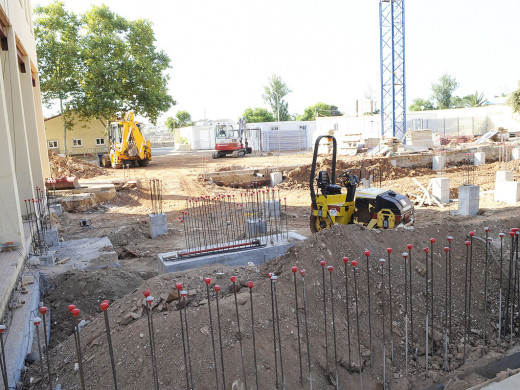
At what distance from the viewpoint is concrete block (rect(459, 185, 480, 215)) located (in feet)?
35.7

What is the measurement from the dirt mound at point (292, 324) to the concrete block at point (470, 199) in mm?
5406

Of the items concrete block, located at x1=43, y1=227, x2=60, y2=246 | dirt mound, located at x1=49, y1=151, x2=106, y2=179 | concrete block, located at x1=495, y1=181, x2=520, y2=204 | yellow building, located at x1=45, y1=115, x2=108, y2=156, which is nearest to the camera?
concrete block, located at x1=43, y1=227, x2=60, y2=246

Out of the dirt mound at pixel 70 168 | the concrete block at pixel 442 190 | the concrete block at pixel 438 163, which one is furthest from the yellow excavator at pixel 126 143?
the concrete block at pixel 438 163

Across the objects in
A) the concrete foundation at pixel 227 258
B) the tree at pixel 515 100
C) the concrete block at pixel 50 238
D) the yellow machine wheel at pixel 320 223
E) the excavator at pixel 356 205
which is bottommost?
the concrete foundation at pixel 227 258

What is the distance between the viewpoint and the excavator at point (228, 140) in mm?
28078

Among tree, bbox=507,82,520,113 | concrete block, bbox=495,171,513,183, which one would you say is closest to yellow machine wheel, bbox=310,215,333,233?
concrete block, bbox=495,171,513,183

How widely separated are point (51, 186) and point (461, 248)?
14.6 meters

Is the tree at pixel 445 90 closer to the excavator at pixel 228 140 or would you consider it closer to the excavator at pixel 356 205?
the excavator at pixel 228 140

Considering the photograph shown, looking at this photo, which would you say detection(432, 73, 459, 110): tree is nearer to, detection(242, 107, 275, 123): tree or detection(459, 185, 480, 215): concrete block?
detection(242, 107, 275, 123): tree

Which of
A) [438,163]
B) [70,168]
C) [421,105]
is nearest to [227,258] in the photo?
[438,163]

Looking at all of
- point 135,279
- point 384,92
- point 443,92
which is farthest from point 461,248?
point 443,92

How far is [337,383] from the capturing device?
3834mm

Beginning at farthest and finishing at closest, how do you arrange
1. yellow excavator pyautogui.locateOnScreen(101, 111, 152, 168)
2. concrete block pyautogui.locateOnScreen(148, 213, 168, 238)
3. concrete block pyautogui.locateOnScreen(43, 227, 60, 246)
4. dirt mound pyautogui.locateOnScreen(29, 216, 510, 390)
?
yellow excavator pyautogui.locateOnScreen(101, 111, 152, 168), concrete block pyautogui.locateOnScreen(148, 213, 168, 238), concrete block pyautogui.locateOnScreen(43, 227, 60, 246), dirt mound pyautogui.locateOnScreen(29, 216, 510, 390)

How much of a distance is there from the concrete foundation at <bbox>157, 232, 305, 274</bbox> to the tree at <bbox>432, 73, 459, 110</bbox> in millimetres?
55298
